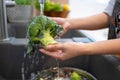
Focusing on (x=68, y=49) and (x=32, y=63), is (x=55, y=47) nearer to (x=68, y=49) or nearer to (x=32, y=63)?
(x=68, y=49)

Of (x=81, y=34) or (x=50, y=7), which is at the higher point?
(x=50, y=7)

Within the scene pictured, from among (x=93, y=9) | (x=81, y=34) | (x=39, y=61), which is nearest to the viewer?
(x=39, y=61)

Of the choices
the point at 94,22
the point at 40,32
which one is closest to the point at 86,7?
the point at 94,22

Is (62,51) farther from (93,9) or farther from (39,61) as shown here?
(93,9)

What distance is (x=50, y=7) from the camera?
126cm

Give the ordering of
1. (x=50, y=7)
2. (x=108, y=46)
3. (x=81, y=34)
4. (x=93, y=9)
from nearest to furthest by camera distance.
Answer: (x=108, y=46), (x=81, y=34), (x=50, y=7), (x=93, y=9)

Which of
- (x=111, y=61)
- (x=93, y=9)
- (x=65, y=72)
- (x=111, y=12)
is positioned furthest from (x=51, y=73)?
(x=93, y=9)

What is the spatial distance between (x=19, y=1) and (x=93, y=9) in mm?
706

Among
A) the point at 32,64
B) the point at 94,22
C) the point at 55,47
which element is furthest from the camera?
the point at 94,22

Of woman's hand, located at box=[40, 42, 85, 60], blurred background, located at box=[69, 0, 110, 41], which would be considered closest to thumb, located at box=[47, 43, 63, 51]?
woman's hand, located at box=[40, 42, 85, 60]

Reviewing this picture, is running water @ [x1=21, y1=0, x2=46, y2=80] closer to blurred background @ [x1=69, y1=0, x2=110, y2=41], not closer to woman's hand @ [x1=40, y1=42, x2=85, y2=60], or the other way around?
woman's hand @ [x1=40, y1=42, x2=85, y2=60]

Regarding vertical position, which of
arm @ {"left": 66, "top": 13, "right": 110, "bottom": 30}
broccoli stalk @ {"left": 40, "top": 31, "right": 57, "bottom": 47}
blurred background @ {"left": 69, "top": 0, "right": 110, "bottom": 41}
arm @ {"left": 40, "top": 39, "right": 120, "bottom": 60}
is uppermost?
blurred background @ {"left": 69, "top": 0, "right": 110, "bottom": 41}

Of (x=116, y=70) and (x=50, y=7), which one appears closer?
(x=116, y=70)

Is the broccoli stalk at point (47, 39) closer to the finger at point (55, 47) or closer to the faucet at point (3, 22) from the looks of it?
the finger at point (55, 47)
